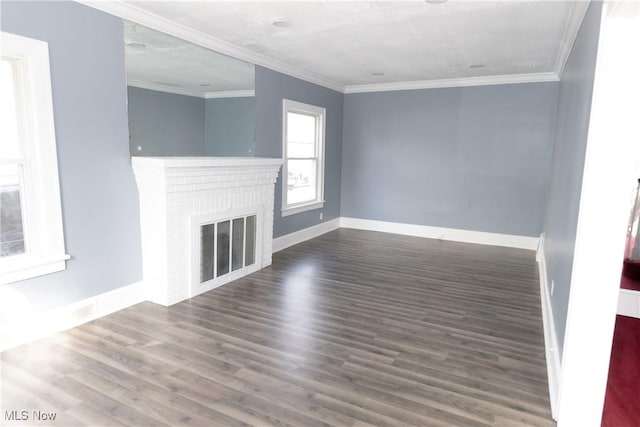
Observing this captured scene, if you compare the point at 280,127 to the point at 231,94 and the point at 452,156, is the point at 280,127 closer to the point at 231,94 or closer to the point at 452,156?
the point at 231,94

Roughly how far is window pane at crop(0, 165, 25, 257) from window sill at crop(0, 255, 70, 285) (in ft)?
0.36

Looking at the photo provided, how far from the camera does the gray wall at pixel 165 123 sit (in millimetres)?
3400

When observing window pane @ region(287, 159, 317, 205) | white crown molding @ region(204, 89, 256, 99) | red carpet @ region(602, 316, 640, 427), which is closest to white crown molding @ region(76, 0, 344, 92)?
white crown molding @ region(204, 89, 256, 99)

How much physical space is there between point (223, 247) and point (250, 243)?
44 centimetres

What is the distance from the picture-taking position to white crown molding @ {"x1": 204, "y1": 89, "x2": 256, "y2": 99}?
13.9 feet

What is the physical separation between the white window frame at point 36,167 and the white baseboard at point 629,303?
14.2ft

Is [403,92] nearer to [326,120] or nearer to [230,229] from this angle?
[326,120]

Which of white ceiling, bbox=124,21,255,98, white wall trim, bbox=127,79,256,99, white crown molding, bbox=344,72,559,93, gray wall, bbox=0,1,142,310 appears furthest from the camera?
white crown molding, bbox=344,72,559,93

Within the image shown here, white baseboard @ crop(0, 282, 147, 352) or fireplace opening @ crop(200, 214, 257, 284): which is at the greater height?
fireplace opening @ crop(200, 214, 257, 284)

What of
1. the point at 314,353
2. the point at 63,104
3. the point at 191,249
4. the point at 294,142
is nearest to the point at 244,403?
the point at 314,353

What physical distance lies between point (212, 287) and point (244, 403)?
6.25ft

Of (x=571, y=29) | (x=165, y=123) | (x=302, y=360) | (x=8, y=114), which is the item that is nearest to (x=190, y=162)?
(x=165, y=123)

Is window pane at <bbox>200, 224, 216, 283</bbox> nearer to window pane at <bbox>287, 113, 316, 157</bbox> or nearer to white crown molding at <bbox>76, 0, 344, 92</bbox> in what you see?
white crown molding at <bbox>76, 0, 344, 92</bbox>

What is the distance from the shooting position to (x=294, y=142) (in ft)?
19.2
